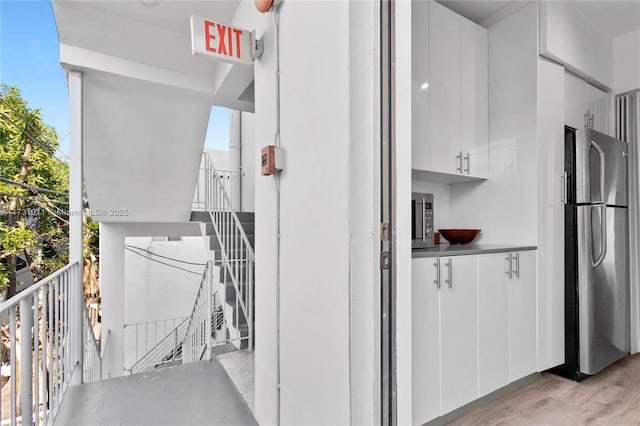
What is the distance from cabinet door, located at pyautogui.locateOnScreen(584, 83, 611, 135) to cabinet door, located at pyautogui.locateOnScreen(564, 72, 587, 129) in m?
0.09

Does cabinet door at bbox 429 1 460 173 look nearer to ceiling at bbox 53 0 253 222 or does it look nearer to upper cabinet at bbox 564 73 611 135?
upper cabinet at bbox 564 73 611 135

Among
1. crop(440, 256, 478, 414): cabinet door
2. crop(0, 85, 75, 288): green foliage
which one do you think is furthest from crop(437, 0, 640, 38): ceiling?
crop(0, 85, 75, 288): green foliage

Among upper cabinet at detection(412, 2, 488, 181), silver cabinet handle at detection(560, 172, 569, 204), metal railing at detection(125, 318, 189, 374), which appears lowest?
metal railing at detection(125, 318, 189, 374)

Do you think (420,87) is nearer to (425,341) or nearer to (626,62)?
(425,341)

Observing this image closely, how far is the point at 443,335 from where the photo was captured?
1.64 metres

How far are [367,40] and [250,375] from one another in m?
2.16

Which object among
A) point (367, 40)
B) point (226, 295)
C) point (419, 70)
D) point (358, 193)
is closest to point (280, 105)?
point (367, 40)

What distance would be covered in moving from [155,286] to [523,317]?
6560mm

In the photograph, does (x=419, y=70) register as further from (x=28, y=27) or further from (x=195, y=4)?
(x=28, y=27)

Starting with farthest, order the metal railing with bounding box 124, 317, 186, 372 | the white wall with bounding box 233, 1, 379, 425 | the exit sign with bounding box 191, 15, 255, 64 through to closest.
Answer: the metal railing with bounding box 124, 317, 186, 372 < the exit sign with bounding box 191, 15, 255, 64 < the white wall with bounding box 233, 1, 379, 425

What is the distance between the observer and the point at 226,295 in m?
3.22

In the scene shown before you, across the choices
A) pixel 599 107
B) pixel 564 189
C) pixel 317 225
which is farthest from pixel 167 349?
pixel 599 107

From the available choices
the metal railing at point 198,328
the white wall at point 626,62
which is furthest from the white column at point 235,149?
the white wall at point 626,62

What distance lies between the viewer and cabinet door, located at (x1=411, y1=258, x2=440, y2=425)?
1.53 meters
